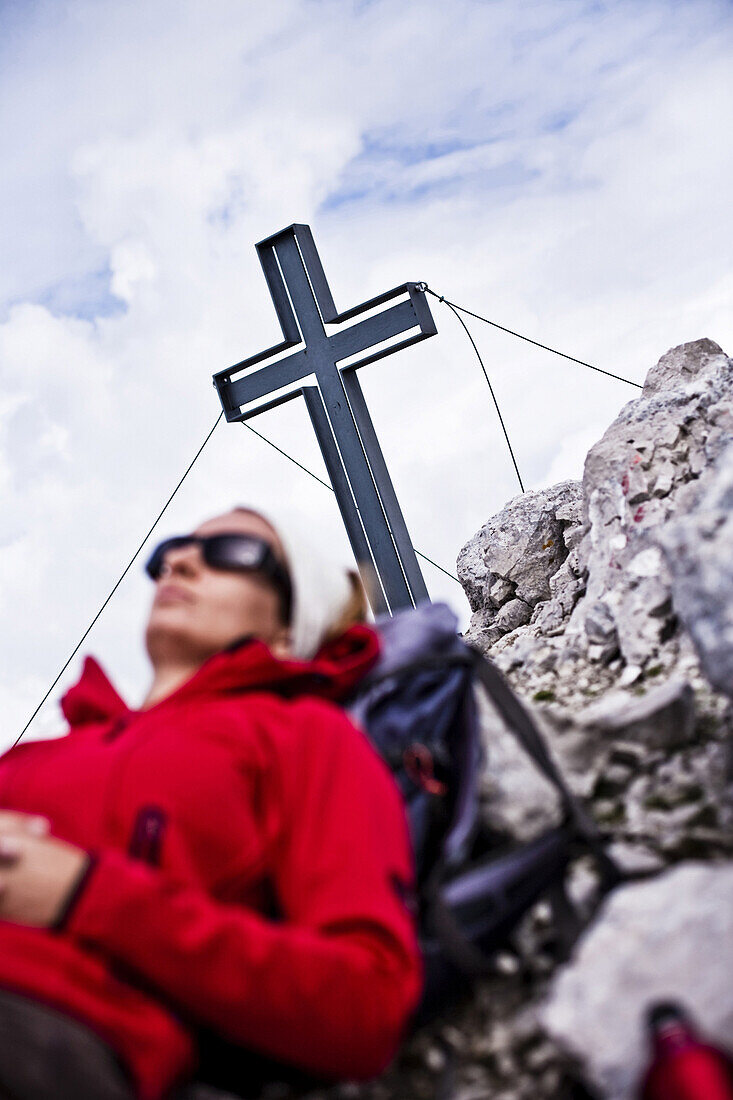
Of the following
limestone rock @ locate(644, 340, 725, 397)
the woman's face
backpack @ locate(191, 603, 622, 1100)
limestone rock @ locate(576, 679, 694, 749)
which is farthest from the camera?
limestone rock @ locate(644, 340, 725, 397)

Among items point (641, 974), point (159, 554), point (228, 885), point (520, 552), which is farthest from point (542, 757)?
point (520, 552)

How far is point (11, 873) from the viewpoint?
1.80 m

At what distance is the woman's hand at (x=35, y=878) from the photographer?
180 cm

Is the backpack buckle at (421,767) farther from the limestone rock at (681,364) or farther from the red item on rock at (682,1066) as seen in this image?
the limestone rock at (681,364)

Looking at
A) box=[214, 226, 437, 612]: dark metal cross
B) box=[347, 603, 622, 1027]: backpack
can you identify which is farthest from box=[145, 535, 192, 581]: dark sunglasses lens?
box=[214, 226, 437, 612]: dark metal cross

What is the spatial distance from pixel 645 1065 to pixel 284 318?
541 cm

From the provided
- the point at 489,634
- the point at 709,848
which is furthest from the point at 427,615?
the point at 489,634

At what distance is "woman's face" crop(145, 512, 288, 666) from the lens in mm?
2506

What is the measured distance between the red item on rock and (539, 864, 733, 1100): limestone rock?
10 cm

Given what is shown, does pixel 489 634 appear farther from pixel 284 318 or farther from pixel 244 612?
pixel 244 612

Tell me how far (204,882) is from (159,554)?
104 centimetres

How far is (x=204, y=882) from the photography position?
6.50 ft

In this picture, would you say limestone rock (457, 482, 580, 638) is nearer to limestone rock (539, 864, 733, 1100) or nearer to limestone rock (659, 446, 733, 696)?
limestone rock (659, 446, 733, 696)

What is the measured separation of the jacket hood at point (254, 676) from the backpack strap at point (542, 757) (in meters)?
0.34
